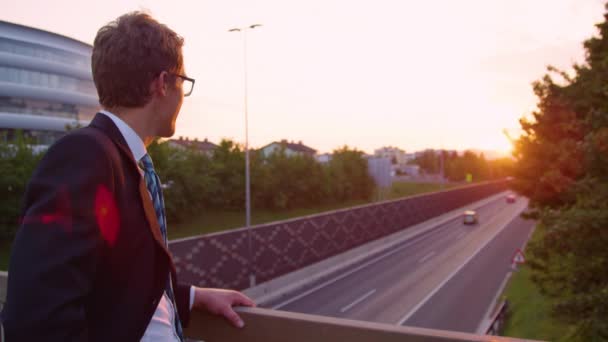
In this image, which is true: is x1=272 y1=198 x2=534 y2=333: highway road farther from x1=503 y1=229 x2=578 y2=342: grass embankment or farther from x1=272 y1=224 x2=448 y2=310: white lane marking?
x1=503 y1=229 x2=578 y2=342: grass embankment

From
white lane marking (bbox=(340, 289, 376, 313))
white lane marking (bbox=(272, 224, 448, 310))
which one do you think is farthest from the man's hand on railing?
white lane marking (bbox=(272, 224, 448, 310))

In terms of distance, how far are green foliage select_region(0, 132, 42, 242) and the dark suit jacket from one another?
20.0 m

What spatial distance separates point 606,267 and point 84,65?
44.3 meters

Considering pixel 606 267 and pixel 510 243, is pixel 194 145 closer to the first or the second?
pixel 510 243

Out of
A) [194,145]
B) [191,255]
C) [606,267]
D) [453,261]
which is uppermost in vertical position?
[194,145]

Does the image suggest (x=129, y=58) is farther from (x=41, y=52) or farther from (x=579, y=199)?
(x=41, y=52)

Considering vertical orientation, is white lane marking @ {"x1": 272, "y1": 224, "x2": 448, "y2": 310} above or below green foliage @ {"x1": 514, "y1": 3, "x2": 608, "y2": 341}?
below

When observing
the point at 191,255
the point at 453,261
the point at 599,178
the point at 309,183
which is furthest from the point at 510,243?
the point at 599,178

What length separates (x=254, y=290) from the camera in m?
19.2

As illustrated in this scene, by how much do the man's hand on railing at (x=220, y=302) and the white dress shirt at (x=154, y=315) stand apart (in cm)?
26

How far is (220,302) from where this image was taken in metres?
1.74

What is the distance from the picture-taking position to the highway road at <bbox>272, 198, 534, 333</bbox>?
17.0 m

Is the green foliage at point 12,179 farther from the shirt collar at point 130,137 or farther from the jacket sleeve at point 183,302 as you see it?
the shirt collar at point 130,137

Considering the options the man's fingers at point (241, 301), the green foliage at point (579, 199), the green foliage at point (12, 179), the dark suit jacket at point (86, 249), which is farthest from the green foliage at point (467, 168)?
the dark suit jacket at point (86, 249)
